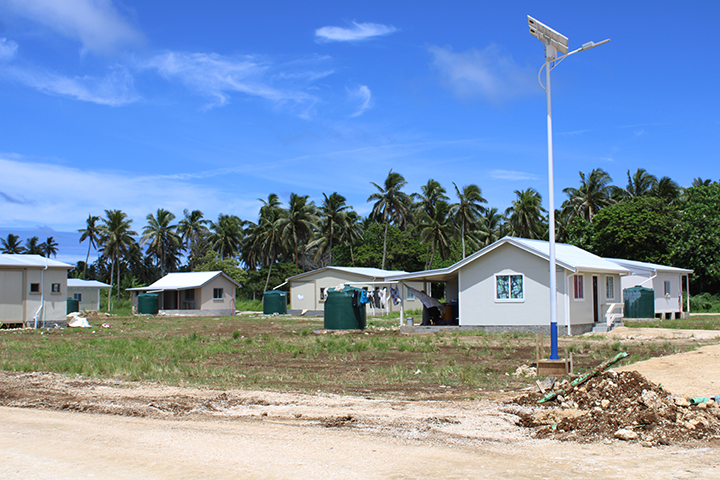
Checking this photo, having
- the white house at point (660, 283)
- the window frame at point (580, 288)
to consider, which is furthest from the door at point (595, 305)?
the white house at point (660, 283)

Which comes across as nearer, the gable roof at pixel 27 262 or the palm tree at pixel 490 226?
the gable roof at pixel 27 262

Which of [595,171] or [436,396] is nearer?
[436,396]

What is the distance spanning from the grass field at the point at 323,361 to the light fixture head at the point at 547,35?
6764 millimetres

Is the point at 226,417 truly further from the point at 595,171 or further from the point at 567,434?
the point at 595,171

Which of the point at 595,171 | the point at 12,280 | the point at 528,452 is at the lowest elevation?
the point at 528,452

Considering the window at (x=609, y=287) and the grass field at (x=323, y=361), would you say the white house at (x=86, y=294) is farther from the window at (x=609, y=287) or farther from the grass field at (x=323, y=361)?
the window at (x=609, y=287)

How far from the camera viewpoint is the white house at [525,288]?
965 inches

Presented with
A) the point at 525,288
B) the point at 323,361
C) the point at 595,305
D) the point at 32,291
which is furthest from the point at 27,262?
the point at 595,305

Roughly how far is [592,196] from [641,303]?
29.8 meters

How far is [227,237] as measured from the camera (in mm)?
74500

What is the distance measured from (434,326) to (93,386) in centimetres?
1699

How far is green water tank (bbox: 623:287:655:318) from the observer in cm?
3128

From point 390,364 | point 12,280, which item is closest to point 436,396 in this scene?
point 390,364

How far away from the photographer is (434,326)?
2672 cm
